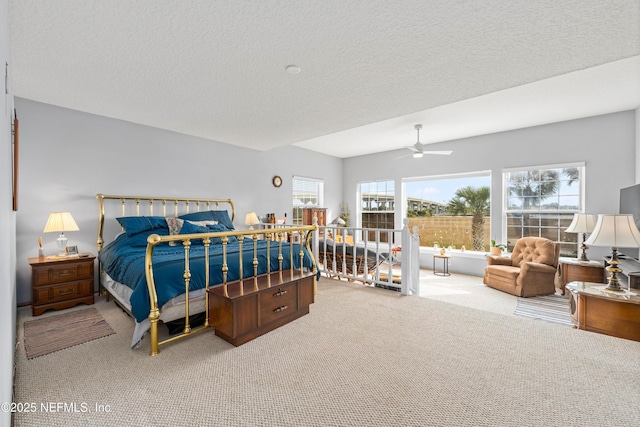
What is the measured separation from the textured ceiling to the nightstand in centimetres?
191

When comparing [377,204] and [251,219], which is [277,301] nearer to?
[251,219]

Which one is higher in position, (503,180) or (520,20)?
(520,20)

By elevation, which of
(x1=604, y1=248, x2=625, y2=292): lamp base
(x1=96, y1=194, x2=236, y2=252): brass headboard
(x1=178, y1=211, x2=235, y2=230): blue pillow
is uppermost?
(x1=96, y1=194, x2=236, y2=252): brass headboard

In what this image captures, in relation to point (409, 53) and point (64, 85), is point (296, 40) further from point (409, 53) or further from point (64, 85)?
point (64, 85)

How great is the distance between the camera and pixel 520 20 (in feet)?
5.97

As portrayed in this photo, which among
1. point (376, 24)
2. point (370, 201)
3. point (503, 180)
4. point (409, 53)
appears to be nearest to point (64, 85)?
point (376, 24)

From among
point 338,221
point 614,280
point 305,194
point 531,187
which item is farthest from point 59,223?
point 531,187

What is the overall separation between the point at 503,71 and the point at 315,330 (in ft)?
9.79

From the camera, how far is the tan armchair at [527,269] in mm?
4250

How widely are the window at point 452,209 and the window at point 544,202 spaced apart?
418 mm

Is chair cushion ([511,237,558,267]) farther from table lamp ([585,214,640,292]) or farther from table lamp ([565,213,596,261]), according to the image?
table lamp ([585,214,640,292])

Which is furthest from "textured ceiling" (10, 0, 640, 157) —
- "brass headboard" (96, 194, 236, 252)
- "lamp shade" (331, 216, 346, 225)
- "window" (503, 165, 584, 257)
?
"lamp shade" (331, 216, 346, 225)

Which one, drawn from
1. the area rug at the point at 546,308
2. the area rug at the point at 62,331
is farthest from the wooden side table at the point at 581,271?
the area rug at the point at 62,331

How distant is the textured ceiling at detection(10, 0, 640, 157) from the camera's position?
1761 millimetres
